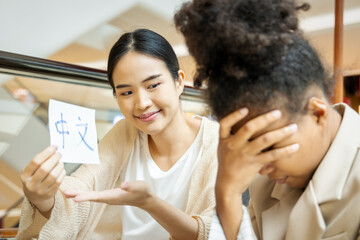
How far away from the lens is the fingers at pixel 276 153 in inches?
27.7

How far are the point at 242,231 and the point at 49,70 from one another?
1100 mm

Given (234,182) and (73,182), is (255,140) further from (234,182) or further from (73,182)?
(73,182)

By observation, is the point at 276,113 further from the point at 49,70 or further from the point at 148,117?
the point at 49,70

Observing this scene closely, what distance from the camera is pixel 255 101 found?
718mm

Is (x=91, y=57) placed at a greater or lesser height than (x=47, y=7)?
lesser

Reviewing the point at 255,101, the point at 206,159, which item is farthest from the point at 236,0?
the point at 206,159

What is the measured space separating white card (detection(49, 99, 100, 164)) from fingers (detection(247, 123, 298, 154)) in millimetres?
555

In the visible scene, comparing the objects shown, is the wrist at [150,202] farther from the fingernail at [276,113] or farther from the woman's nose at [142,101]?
the fingernail at [276,113]

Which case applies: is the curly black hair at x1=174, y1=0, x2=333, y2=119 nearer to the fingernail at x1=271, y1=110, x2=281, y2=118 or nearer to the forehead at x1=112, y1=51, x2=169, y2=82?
the fingernail at x1=271, y1=110, x2=281, y2=118

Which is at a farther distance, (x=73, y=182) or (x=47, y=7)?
(x=47, y=7)

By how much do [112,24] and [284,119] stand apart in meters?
2.43

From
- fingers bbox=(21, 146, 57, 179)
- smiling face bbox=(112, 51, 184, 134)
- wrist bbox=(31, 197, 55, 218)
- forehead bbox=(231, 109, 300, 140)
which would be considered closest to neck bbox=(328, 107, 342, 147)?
forehead bbox=(231, 109, 300, 140)

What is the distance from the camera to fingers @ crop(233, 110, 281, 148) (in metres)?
0.70

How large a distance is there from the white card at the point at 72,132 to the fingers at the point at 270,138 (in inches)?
21.9
